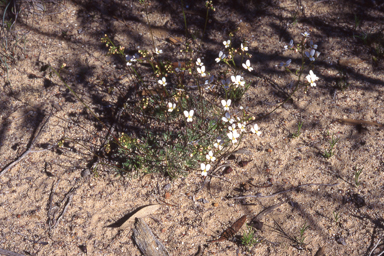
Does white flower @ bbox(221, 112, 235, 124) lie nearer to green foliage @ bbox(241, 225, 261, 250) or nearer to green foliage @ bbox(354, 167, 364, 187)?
green foliage @ bbox(241, 225, 261, 250)

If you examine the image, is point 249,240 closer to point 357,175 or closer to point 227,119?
point 227,119

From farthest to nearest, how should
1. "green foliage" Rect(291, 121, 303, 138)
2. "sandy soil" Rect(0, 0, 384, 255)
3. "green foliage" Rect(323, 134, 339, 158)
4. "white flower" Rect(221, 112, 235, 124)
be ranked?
"green foliage" Rect(291, 121, 303, 138) < "green foliage" Rect(323, 134, 339, 158) < "sandy soil" Rect(0, 0, 384, 255) < "white flower" Rect(221, 112, 235, 124)

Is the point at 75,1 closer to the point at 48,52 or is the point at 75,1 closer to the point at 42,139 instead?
the point at 48,52

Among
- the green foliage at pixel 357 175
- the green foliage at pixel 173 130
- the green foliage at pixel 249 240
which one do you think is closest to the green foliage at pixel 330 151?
the green foliage at pixel 357 175

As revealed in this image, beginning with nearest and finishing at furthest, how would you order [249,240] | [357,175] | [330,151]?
[249,240] < [357,175] < [330,151]

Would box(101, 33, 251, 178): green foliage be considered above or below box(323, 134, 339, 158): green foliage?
below

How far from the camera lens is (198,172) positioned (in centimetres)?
366

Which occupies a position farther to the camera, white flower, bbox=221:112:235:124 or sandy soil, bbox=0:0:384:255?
sandy soil, bbox=0:0:384:255

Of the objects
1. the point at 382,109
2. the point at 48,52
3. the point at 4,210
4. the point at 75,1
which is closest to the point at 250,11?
the point at 382,109

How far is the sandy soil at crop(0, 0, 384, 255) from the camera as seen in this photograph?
320cm

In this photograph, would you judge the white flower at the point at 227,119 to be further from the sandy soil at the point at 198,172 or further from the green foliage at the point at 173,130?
the sandy soil at the point at 198,172

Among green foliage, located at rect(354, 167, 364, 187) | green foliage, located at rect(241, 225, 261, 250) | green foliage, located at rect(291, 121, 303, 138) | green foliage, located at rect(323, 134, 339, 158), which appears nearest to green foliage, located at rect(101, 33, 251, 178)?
green foliage, located at rect(291, 121, 303, 138)

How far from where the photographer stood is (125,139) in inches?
131

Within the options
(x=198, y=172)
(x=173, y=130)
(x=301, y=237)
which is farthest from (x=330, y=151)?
(x=173, y=130)
